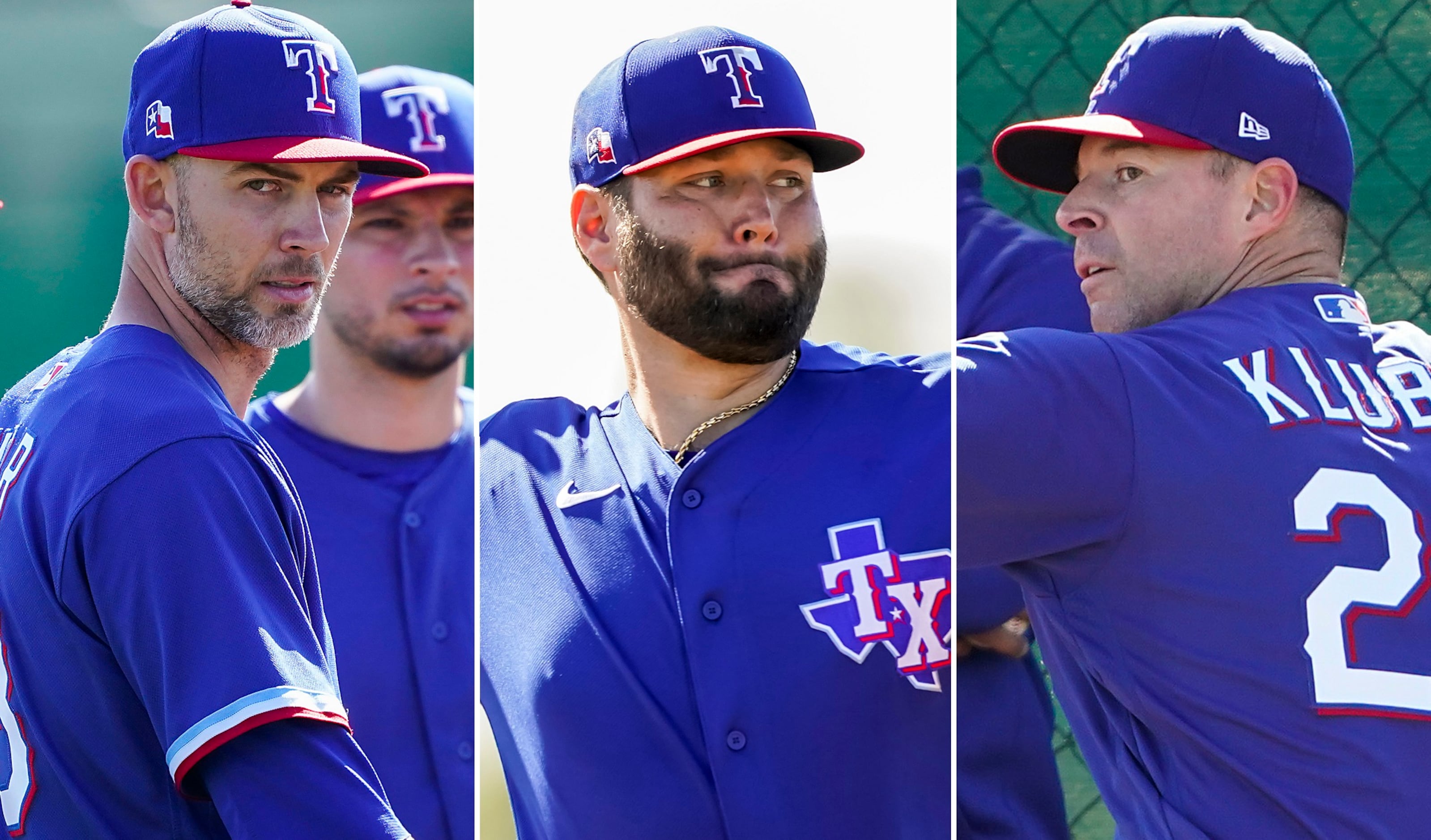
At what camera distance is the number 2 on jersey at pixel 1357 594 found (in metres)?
1.88

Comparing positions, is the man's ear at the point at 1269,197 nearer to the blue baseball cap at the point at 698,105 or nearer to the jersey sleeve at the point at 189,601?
the blue baseball cap at the point at 698,105

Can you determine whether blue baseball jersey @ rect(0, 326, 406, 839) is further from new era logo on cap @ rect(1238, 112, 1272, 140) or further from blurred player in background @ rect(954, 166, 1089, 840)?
new era logo on cap @ rect(1238, 112, 1272, 140)

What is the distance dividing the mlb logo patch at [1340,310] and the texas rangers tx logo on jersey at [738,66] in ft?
2.98

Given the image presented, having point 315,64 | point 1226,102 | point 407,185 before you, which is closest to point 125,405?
point 315,64

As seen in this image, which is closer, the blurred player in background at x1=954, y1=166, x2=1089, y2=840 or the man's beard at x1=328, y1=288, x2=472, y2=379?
the blurred player in background at x1=954, y1=166, x2=1089, y2=840

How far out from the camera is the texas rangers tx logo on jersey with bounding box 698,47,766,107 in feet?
7.30

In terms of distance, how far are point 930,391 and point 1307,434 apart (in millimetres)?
591

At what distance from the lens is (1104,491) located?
6.37 feet

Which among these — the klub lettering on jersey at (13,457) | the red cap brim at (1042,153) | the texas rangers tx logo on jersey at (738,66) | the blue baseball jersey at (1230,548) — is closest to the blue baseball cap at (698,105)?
the texas rangers tx logo on jersey at (738,66)

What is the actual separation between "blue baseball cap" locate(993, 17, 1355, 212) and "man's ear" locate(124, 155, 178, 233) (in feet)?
4.47

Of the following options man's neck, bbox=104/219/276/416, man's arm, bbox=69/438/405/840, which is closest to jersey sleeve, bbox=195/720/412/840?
man's arm, bbox=69/438/405/840

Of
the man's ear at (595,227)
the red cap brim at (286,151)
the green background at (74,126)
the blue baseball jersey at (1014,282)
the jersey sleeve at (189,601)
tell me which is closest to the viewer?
the jersey sleeve at (189,601)

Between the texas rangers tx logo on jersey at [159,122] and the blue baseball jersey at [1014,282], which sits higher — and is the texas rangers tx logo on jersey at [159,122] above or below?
above

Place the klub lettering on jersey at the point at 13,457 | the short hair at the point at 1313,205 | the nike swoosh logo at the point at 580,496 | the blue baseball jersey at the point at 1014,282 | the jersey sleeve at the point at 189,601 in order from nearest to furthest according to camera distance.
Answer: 1. the jersey sleeve at the point at 189,601
2. the klub lettering on jersey at the point at 13,457
3. the short hair at the point at 1313,205
4. the nike swoosh logo at the point at 580,496
5. the blue baseball jersey at the point at 1014,282
